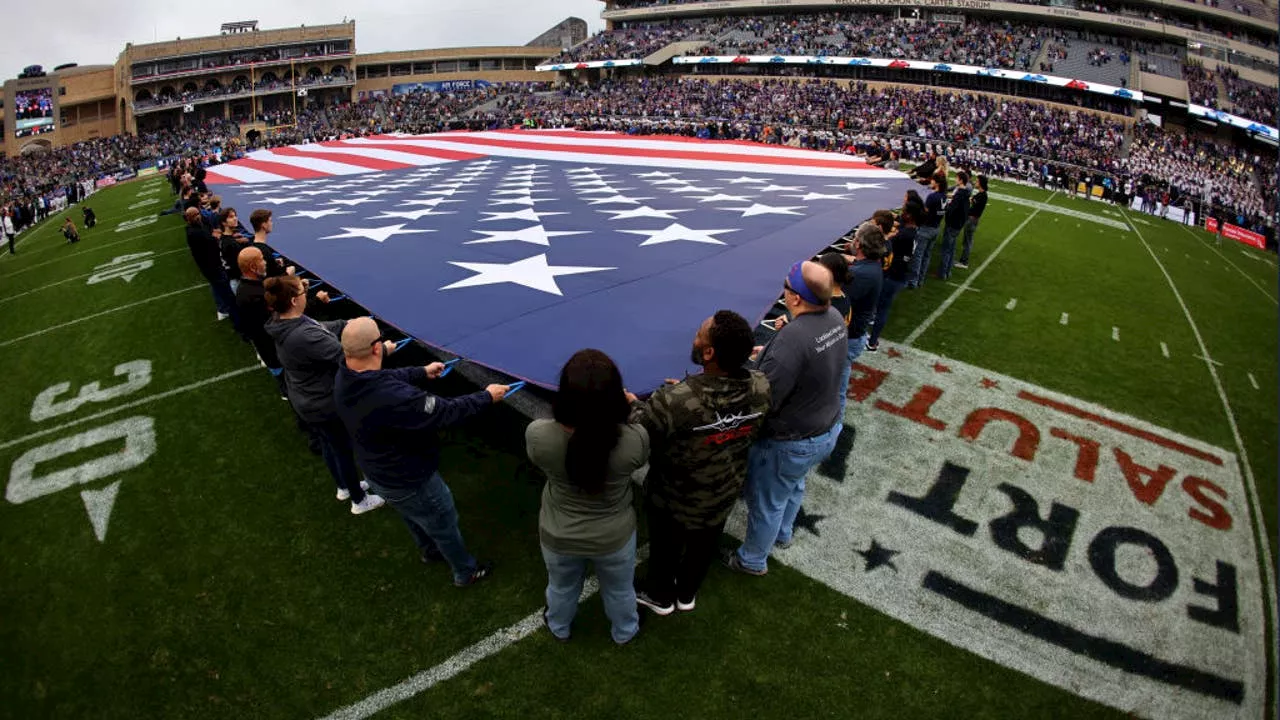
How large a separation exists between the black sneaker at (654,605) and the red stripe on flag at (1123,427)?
5657 mm

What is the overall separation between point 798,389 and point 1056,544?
123 inches

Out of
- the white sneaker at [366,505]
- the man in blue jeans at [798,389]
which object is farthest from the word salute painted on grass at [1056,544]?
the white sneaker at [366,505]

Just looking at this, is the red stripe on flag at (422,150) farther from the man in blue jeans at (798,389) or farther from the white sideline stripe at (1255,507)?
the white sideline stripe at (1255,507)

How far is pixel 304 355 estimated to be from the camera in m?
4.38

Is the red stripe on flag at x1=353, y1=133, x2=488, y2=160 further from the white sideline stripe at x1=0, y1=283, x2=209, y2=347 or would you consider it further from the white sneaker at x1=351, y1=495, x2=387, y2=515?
the white sneaker at x1=351, y1=495, x2=387, y2=515

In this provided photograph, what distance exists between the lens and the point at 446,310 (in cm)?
523

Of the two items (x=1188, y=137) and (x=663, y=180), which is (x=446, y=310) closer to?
(x=663, y=180)

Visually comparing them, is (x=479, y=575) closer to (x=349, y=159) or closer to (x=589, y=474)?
(x=589, y=474)

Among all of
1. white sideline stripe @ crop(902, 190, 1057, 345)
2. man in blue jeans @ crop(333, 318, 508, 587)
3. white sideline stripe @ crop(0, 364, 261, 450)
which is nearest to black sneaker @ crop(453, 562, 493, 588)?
man in blue jeans @ crop(333, 318, 508, 587)

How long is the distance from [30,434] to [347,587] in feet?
19.6

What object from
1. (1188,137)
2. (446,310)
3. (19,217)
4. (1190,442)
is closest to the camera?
(446,310)

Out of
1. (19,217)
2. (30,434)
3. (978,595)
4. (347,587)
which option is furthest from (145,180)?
(978,595)

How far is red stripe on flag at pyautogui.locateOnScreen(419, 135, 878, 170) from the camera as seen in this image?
16.6 m

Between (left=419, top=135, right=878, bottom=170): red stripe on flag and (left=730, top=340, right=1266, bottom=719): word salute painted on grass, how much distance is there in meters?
11.1
